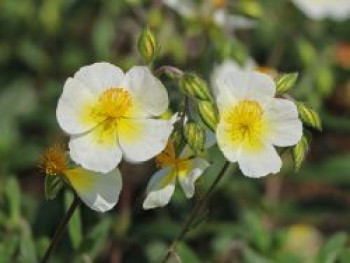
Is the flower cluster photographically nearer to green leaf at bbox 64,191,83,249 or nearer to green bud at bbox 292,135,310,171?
green bud at bbox 292,135,310,171

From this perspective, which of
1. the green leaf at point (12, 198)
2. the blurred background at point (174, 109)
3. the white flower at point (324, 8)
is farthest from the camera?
the white flower at point (324, 8)

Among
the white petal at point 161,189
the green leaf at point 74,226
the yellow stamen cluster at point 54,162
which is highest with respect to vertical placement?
the yellow stamen cluster at point 54,162

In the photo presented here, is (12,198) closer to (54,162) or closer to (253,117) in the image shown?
(54,162)

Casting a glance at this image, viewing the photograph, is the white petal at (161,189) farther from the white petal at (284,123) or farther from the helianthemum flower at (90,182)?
the white petal at (284,123)

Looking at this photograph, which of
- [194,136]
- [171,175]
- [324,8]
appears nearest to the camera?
[194,136]

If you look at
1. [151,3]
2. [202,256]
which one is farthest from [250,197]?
[151,3]

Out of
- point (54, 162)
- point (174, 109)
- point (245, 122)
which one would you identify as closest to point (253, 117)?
point (245, 122)

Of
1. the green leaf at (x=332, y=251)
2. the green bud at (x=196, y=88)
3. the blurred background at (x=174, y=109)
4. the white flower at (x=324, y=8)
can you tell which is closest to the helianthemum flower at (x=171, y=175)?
the green bud at (x=196, y=88)

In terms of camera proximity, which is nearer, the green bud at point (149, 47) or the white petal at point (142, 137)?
the white petal at point (142, 137)
